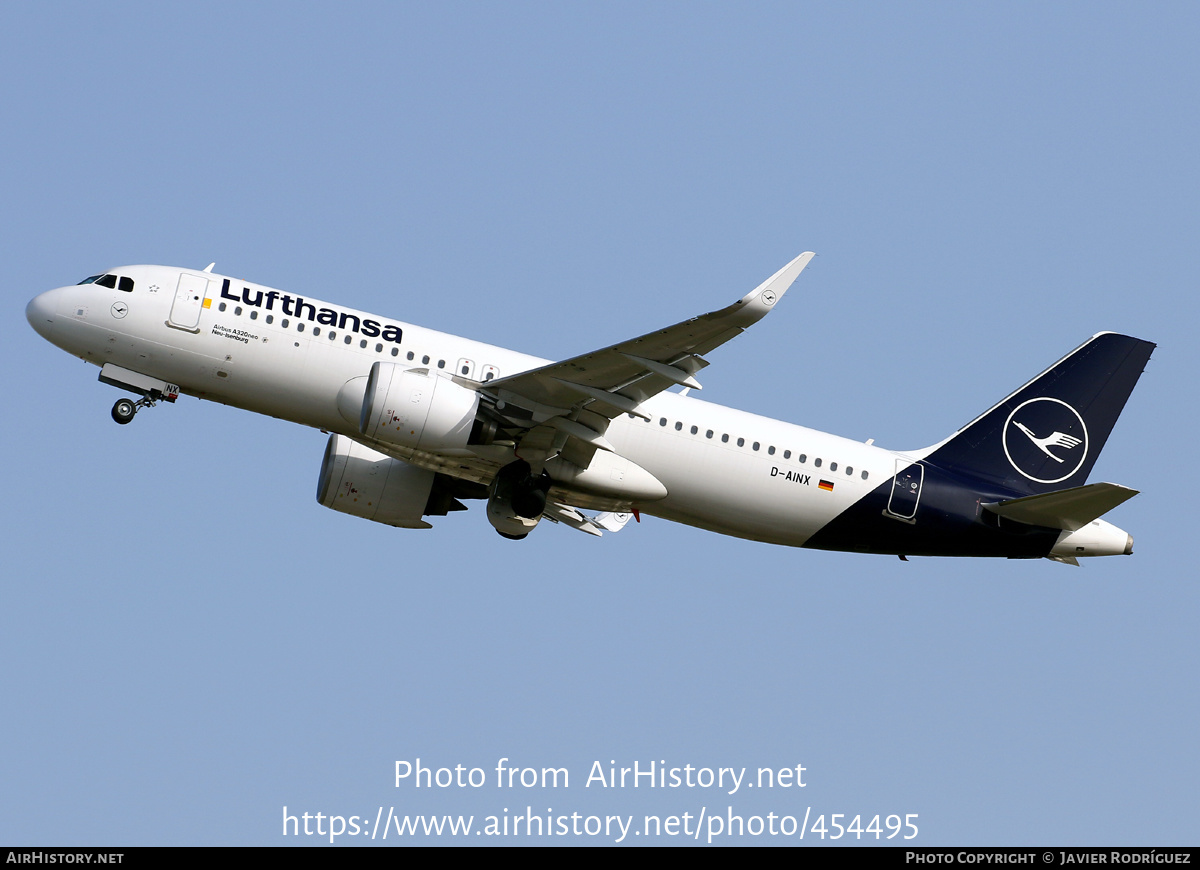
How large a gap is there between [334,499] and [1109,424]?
65.2ft

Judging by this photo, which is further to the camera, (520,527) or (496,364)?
(520,527)

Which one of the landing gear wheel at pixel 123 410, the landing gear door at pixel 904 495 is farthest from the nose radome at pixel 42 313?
the landing gear door at pixel 904 495

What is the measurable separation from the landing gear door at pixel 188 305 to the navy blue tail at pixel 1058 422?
18.1 metres

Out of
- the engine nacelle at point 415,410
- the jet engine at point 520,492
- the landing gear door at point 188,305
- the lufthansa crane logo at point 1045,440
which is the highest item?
the lufthansa crane logo at point 1045,440

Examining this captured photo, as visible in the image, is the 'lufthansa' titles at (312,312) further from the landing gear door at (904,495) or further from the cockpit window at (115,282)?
the landing gear door at (904,495)

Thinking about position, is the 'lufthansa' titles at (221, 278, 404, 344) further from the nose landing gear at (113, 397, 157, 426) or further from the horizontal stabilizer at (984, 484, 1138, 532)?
the horizontal stabilizer at (984, 484, 1138, 532)

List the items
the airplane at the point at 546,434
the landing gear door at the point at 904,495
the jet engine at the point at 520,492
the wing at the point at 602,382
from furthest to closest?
the landing gear door at the point at 904,495 → the jet engine at the point at 520,492 → the airplane at the point at 546,434 → the wing at the point at 602,382

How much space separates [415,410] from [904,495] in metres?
11.9

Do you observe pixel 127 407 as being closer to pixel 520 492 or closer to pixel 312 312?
pixel 312 312

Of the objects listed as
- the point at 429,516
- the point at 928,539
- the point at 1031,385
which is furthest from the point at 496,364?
the point at 1031,385

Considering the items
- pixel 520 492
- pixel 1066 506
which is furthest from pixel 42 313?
pixel 1066 506

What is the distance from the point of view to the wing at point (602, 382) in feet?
84.5

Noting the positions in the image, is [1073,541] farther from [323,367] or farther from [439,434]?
[323,367]
